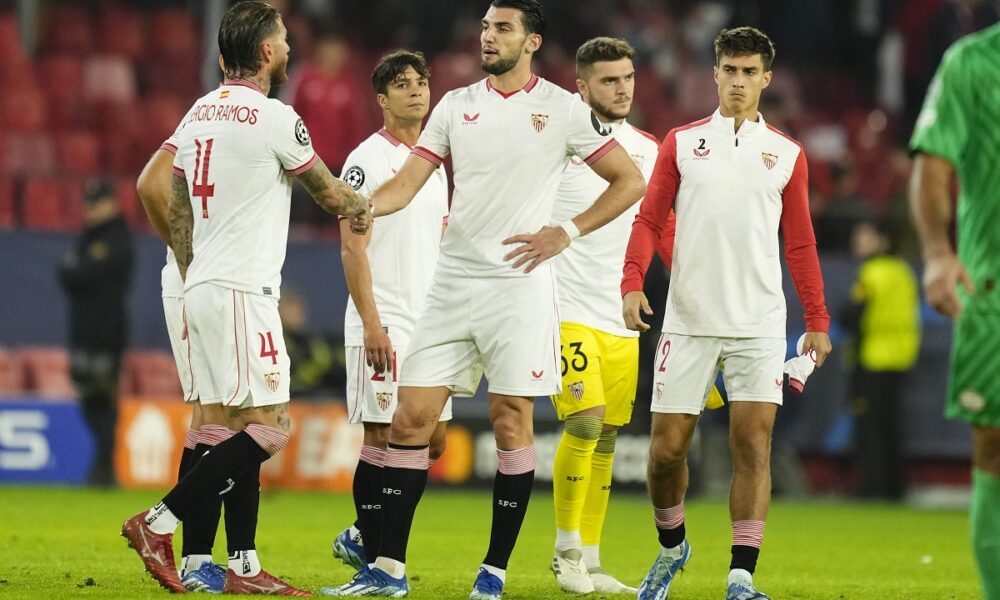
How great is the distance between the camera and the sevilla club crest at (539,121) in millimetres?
7160

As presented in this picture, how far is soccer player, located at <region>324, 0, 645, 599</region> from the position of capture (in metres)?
7.09

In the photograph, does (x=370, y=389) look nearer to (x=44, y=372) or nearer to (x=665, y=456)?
(x=665, y=456)

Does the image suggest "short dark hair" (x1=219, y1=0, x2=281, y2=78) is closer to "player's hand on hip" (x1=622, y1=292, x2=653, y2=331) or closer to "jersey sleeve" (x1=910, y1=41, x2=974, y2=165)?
"player's hand on hip" (x1=622, y1=292, x2=653, y2=331)

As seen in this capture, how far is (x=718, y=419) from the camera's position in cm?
1669

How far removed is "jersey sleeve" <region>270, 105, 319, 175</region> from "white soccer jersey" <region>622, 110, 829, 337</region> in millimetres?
1564

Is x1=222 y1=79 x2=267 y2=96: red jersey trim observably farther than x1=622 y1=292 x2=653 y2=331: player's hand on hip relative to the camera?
No

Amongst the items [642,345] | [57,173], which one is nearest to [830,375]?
[642,345]

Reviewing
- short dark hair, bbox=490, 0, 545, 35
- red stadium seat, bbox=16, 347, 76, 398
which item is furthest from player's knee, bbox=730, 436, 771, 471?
red stadium seat, bbox=16, 347, 76, 398

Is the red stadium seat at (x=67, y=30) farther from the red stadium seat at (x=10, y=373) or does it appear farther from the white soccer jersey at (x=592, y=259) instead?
the white soccer jersey at (x=592, y=259)

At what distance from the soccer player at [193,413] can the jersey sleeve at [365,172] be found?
38.1 inches

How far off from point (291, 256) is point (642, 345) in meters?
4.09

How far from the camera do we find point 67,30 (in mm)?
19328

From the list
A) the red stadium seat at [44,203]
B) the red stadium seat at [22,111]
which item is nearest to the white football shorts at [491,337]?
the red stadium seat at [44,203]

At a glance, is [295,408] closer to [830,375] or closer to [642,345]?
[642,345]
